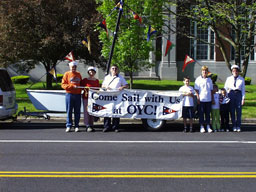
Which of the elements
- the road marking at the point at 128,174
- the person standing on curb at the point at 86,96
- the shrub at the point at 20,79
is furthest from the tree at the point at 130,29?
the road marking at the point at 128,174

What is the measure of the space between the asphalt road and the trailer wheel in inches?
10.0

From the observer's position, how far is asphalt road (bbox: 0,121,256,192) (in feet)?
18.5

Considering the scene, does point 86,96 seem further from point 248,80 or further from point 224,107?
point 248,80

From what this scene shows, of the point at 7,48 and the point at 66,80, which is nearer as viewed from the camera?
the point at 66,80

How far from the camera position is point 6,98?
1079cm

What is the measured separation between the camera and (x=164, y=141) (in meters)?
9.20

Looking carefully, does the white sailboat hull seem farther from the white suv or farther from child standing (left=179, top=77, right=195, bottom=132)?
child standing (left=179, top=77, right=195, bottom=132)

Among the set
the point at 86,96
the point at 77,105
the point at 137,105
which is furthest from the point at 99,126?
the point at 137,105

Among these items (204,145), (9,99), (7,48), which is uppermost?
(7,48)

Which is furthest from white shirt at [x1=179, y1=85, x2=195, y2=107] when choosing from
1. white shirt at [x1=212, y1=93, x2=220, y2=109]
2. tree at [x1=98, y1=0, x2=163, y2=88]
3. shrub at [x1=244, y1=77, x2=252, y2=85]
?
shrub at [x1=244, y1=77, x2=252, y2=85]

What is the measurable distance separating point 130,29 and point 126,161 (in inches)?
475
